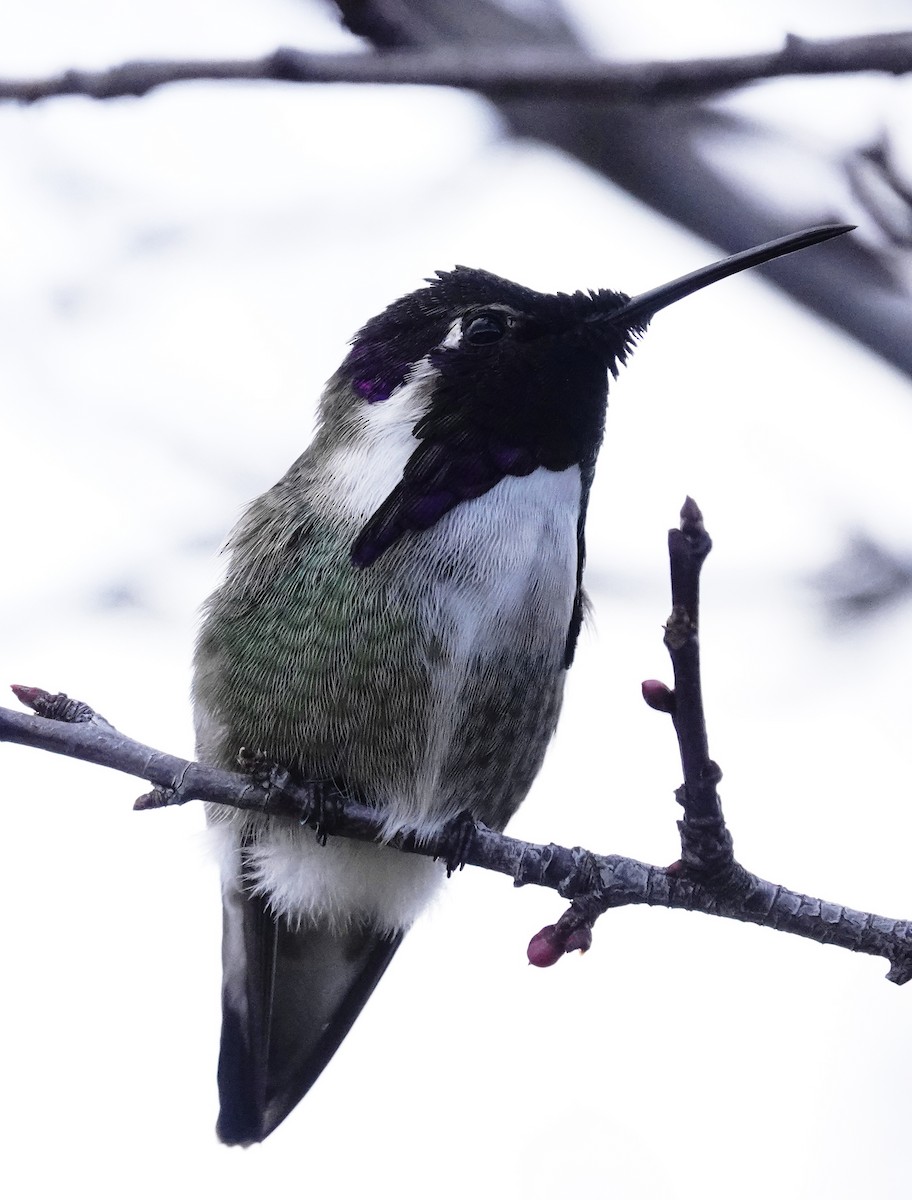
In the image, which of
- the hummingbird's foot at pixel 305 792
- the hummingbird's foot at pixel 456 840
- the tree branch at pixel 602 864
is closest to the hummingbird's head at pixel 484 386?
the hummingbird's foot at pixel 305 792

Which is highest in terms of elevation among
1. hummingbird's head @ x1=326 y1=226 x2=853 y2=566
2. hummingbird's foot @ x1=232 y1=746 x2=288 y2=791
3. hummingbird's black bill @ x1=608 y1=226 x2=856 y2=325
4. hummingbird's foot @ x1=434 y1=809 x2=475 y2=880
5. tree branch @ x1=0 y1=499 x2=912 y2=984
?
hummingbird's black bill @ x1=608 y1=226 x2=856 y2=325

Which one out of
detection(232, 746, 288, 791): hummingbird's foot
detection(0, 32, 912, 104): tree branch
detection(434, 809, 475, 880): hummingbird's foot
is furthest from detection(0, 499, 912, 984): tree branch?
detection(0, 32, 912, 104): tree branch

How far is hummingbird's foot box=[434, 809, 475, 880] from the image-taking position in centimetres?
340

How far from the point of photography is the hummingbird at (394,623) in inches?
138

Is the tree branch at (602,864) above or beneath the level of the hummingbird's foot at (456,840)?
above

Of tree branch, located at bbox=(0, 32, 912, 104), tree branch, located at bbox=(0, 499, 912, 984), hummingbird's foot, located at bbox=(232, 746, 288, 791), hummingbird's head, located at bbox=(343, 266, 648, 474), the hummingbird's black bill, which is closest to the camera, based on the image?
tree branch, located at bbox=(0, 32, 912, 104)

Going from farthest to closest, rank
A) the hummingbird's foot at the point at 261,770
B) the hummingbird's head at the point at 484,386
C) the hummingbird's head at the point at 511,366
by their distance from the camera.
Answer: the hummingbird's head at the point at 511,366 → the hummingbird's head at the point at 484,386 → the hummingbird's foot at the point at 261,770

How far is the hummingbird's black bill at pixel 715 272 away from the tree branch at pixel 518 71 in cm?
48

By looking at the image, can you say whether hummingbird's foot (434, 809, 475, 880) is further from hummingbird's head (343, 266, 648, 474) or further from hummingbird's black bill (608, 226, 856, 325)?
hummingbird's black bill (608, 226, 856, 325)

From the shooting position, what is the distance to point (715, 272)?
10.8 feet

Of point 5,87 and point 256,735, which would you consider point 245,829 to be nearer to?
point 256,735

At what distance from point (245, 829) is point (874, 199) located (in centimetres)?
242

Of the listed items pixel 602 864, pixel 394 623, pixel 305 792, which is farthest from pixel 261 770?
pixel 602 864

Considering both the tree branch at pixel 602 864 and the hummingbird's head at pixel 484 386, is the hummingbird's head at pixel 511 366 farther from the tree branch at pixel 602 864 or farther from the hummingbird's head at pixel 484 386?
the tree branch at pixel 602 864
